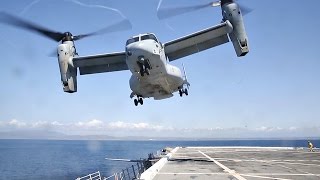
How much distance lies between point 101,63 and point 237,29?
1053cm

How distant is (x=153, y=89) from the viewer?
857 inches

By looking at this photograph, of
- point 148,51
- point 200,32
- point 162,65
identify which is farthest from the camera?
point 200,32

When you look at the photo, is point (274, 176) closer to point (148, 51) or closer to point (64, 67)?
point (148, 51)

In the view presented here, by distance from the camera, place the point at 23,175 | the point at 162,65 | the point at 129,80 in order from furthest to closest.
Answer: the point at 23,175
the point at 129,80
the point at 162,65

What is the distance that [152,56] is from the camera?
698 inches

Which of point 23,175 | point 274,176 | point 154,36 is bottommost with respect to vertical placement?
point 23,175

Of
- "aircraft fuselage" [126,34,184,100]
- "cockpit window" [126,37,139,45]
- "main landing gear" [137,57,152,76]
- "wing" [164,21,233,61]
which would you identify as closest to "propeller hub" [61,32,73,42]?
"aircraft fuselage" [126,34,184,100]

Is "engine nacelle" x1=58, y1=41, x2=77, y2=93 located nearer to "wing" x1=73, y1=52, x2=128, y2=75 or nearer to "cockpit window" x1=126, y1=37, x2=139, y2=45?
"wing" x1=73, y1=52, x2=128, y2=75

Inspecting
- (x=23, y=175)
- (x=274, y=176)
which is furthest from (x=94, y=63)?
(x=23, y=175)

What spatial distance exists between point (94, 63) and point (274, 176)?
15.3 metres

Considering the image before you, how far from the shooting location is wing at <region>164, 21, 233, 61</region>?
66.7 feet

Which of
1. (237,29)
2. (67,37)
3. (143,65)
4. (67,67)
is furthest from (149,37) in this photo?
(67,37)

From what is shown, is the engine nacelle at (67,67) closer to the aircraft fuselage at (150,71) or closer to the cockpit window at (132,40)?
the aircraft fuselage at (150,71)

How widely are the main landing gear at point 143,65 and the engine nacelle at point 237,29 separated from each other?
633 centimetres
